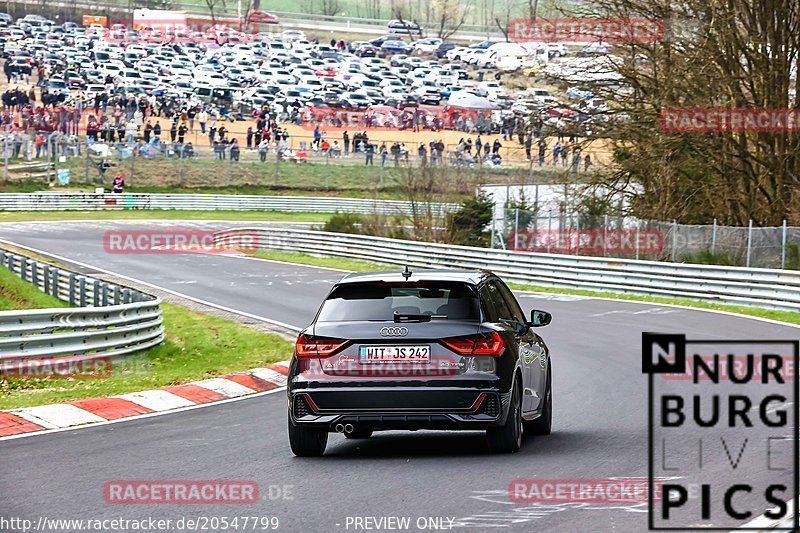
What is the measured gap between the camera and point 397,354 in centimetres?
960

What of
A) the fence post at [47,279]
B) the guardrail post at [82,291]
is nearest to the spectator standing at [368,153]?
the fence post at [47,279]

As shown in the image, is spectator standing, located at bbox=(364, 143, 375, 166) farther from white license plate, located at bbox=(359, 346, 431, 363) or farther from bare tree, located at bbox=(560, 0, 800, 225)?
white license plate, located at bbox=(359, 346, 431, 363)

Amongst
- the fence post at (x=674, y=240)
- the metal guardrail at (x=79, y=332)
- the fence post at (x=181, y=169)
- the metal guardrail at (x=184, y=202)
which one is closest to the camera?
the metal guardrail at (x=79, y=332)

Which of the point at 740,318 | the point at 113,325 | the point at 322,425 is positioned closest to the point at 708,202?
the point at 740,318

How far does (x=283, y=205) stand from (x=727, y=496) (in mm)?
58440

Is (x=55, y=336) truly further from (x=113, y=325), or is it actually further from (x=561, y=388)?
(x=561, y=388)

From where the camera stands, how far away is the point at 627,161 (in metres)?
34.8

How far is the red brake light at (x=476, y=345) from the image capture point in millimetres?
9609

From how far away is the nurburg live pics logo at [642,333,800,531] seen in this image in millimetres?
7383

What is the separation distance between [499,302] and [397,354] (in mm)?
1429

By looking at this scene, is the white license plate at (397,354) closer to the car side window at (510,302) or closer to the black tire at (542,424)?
the car side window at (510,302)

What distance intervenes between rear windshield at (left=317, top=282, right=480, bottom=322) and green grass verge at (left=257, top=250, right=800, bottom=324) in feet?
52.5

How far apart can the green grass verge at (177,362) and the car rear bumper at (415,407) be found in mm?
5205

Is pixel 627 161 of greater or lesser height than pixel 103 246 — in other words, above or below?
above
